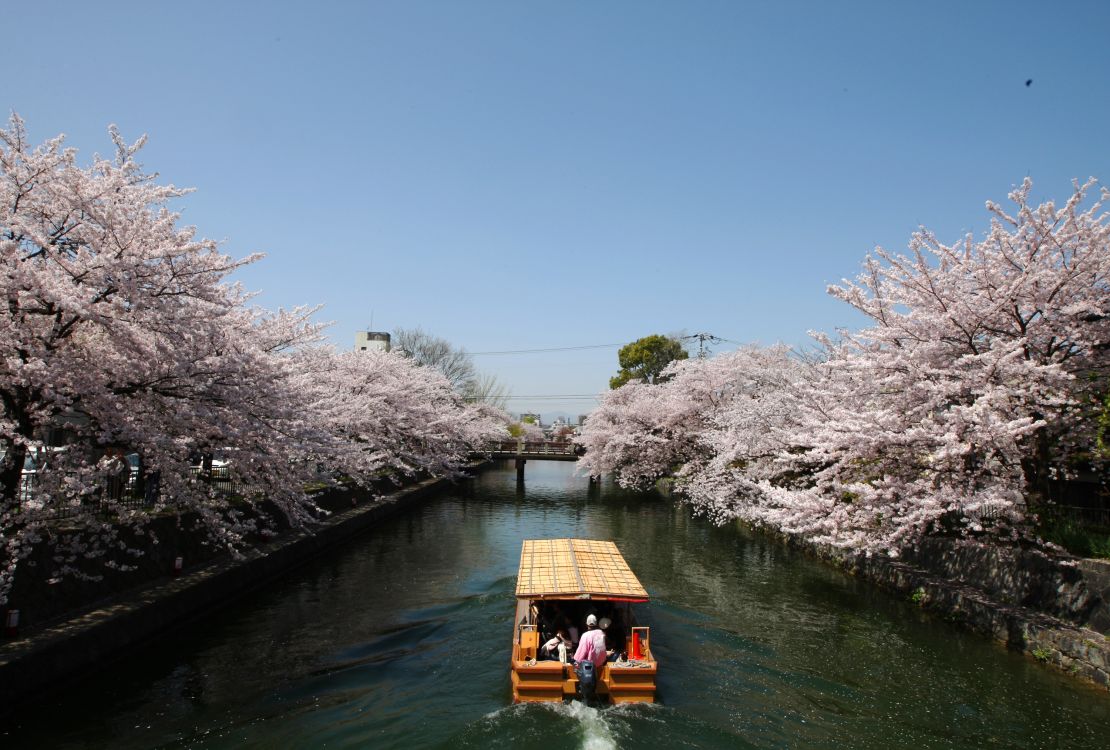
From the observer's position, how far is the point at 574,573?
1385 centimetres

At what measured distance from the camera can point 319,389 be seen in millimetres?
18969

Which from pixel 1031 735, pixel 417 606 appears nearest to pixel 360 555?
pixel 417 606

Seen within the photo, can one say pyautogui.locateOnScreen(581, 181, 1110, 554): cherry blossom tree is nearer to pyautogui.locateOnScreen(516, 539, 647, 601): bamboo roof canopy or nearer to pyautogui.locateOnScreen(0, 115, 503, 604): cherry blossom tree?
pyautogui.locateOnScreen(516, 539, 647, 601): bamboo roof canopy

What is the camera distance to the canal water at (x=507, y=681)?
400 inches

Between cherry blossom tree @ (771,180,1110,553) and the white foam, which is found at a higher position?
cherry blossom tree @ (771,180,1110,553)

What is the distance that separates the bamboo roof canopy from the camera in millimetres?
12461

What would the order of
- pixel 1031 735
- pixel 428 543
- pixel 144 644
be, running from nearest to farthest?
pixel 1031 735 < pixel 144 644 < pixel 428 543

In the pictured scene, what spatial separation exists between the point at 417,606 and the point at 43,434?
9.86 metres

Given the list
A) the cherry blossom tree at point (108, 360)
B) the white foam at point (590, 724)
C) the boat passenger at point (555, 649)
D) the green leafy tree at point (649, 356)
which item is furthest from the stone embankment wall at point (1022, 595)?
the green leafy tree at point (649, 356)

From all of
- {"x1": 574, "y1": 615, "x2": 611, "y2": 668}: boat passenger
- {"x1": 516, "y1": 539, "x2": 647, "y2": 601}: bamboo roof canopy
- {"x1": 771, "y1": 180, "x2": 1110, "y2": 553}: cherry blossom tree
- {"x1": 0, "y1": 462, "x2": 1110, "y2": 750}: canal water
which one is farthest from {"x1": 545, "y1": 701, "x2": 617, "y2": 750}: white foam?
{"x1": 771, "y1": 180, "x2": 1110, "y2": 553}: cherry blossom tree

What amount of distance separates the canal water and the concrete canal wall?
0.38 metres

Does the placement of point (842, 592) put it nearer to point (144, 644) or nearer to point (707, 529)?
point (707, 529)

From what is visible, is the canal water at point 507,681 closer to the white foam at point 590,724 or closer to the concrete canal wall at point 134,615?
the white foam at point 590,724

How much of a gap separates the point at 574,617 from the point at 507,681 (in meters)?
1.93
